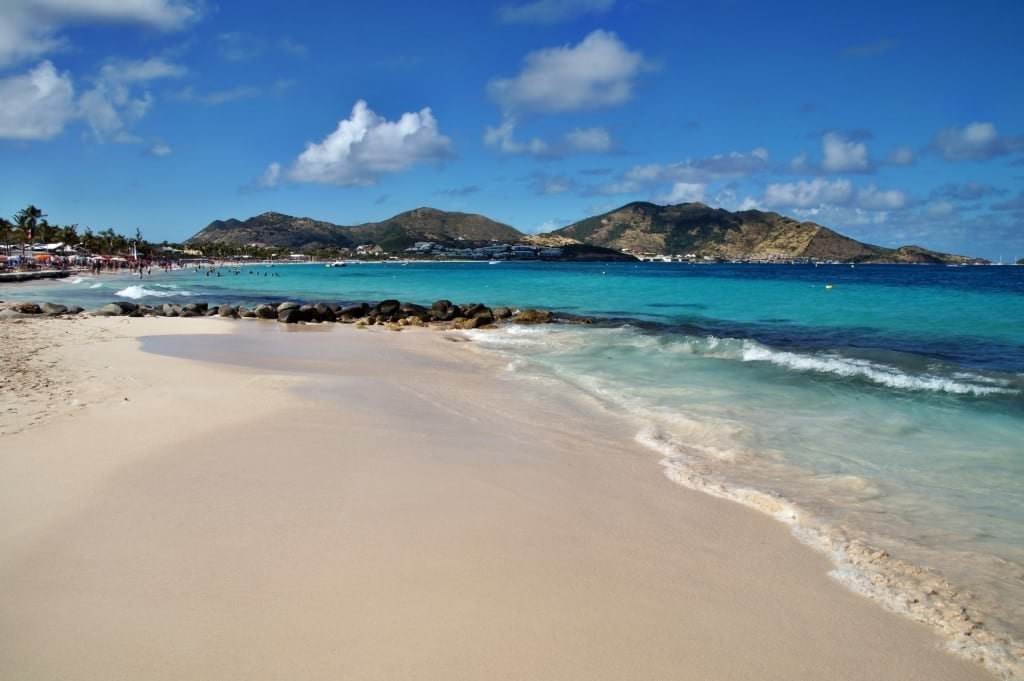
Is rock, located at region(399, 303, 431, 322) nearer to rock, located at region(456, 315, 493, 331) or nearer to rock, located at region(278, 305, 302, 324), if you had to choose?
rock, located at region(456, 315, 493, 331)

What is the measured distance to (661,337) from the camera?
18.4 metres

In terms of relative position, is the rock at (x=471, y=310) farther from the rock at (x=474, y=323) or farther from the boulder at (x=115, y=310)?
the boulder at (x=115, y=310)

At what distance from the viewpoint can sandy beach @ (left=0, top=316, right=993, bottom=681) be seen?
3.31 m

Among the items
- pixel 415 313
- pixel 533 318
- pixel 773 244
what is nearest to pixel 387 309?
pixel 415 313

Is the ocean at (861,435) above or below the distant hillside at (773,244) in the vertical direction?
below

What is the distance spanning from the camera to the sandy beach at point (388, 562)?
3.31 m

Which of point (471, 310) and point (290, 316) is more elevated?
point (471, 310)

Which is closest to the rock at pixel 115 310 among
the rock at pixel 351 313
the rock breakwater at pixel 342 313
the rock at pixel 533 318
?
the rock breakwater at pixel 342 313

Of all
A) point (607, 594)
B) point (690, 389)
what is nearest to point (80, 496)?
point (607, 594)

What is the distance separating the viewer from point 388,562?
4.29 m

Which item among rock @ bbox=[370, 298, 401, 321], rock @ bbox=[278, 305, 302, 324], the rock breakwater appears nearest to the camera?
the rock breakwater

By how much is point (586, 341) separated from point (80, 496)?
1423 centimetres

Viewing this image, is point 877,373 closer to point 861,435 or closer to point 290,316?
point 861,435

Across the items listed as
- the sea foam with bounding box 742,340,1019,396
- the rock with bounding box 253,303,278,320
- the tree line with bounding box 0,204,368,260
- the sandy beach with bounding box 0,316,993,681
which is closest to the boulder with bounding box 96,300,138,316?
the rock with bounding box 253,303,278,320
